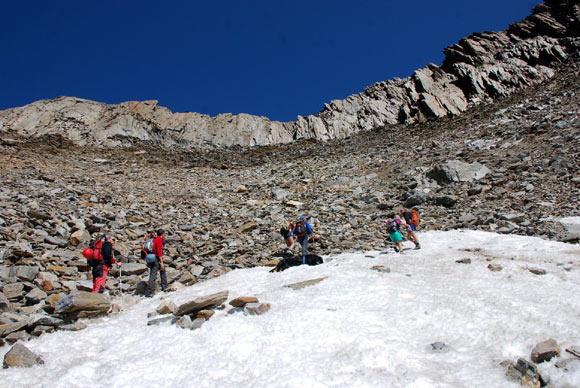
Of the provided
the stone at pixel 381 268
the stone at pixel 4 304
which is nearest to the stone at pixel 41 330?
the stone at pixel 4 304

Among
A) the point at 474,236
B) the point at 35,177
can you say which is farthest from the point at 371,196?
the point at 35,177

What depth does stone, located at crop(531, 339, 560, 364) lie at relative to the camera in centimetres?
428

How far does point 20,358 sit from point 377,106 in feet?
136

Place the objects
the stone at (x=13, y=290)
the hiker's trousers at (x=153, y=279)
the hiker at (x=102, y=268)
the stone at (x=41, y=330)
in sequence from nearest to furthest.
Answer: the stone at (x=41, y=330)
the stone at (x=13, y=290)
the hiker at (x=102, y=268)
the hiker's trousers at (x=153, y=279)

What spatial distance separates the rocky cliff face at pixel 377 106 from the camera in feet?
115

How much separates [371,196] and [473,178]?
547 cm

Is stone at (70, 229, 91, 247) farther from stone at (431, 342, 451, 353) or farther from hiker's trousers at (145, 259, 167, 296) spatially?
stone at (431, 342, 451, 353)

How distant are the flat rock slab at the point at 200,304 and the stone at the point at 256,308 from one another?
64 cm

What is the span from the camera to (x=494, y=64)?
123 ft

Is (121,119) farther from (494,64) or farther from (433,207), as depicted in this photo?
(494,64)

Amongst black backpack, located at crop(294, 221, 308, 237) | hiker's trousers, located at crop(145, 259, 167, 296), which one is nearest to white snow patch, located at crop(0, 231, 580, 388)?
hiker's trousers, located at crop(145, 259, 167, 296)

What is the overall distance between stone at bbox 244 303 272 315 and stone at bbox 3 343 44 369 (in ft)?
10.6

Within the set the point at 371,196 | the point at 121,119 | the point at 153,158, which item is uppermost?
the point at 121,119

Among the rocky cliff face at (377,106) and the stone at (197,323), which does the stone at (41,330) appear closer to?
the stone at (197,323)
